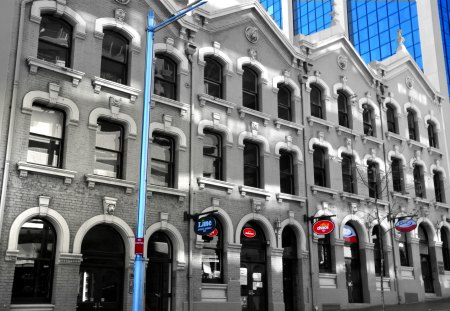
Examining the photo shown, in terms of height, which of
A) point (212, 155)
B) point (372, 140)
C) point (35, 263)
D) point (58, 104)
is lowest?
point (35, 263)

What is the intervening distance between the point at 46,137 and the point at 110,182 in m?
2.34

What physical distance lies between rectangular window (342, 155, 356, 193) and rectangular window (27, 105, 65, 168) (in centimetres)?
1388

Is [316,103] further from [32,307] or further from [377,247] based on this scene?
[32,307]

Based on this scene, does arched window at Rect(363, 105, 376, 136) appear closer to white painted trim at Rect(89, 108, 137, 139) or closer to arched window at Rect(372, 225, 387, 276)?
arched window at Rect(372, 225, 387, 276)

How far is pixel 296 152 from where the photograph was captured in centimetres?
2338

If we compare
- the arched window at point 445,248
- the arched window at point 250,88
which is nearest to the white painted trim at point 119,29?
the arched window at point 250,88

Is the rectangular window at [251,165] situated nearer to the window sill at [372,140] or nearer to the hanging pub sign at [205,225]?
the hanging pub sign at [205,225]

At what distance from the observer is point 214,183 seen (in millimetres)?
19828

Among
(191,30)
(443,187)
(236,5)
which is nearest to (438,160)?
(443,187)

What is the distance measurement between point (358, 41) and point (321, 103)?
89.1 ft

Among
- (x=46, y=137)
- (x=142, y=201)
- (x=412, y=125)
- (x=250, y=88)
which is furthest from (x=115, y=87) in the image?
(x=412, y=125)

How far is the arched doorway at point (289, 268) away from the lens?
71.8ft

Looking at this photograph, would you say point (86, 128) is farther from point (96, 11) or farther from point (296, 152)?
point (296, 152)

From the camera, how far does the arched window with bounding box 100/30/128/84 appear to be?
61.0 ft
